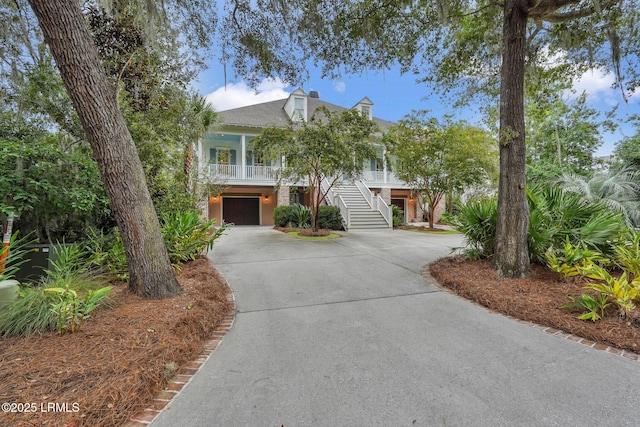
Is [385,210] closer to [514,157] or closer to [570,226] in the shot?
[570,226]

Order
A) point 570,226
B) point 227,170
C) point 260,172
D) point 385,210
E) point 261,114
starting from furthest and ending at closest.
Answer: point 261,114
point 260,172
point 227,170
point 385,210
point 570,226

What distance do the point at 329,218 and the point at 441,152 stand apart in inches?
227

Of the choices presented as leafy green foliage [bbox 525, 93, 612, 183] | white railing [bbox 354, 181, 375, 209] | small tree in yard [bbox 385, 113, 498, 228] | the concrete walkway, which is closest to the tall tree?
the concrete walkway

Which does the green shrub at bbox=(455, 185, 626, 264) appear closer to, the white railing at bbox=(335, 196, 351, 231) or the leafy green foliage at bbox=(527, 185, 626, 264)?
the leafy green foliage at bbox=(527, 185, 626, 264)

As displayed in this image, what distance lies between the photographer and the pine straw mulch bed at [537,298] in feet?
9.14

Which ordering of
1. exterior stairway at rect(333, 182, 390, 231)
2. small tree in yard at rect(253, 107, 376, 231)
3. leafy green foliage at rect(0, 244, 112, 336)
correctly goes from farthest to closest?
exterior stairway at rect(333, 182, 390, 231), small tree in yard at rect(253, 107, 376, 231), leafy green foliage at rect(0, 244, 112, 336)

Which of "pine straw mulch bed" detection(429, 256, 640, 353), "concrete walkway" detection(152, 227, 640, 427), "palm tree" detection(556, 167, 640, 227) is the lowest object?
"concrete walkway" detection(152, 227, 640, 427)

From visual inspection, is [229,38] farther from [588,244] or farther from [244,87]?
[588,244]

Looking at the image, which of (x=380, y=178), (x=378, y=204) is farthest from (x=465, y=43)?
(x=380, y=178)

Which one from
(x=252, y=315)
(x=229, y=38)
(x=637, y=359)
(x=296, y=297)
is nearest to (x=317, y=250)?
(x=296, y=297)

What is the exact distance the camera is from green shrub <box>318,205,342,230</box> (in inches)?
519

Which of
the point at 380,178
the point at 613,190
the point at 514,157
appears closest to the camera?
the point at 514,157

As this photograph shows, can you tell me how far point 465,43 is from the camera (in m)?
6.46

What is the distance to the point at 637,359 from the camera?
2.43 m
